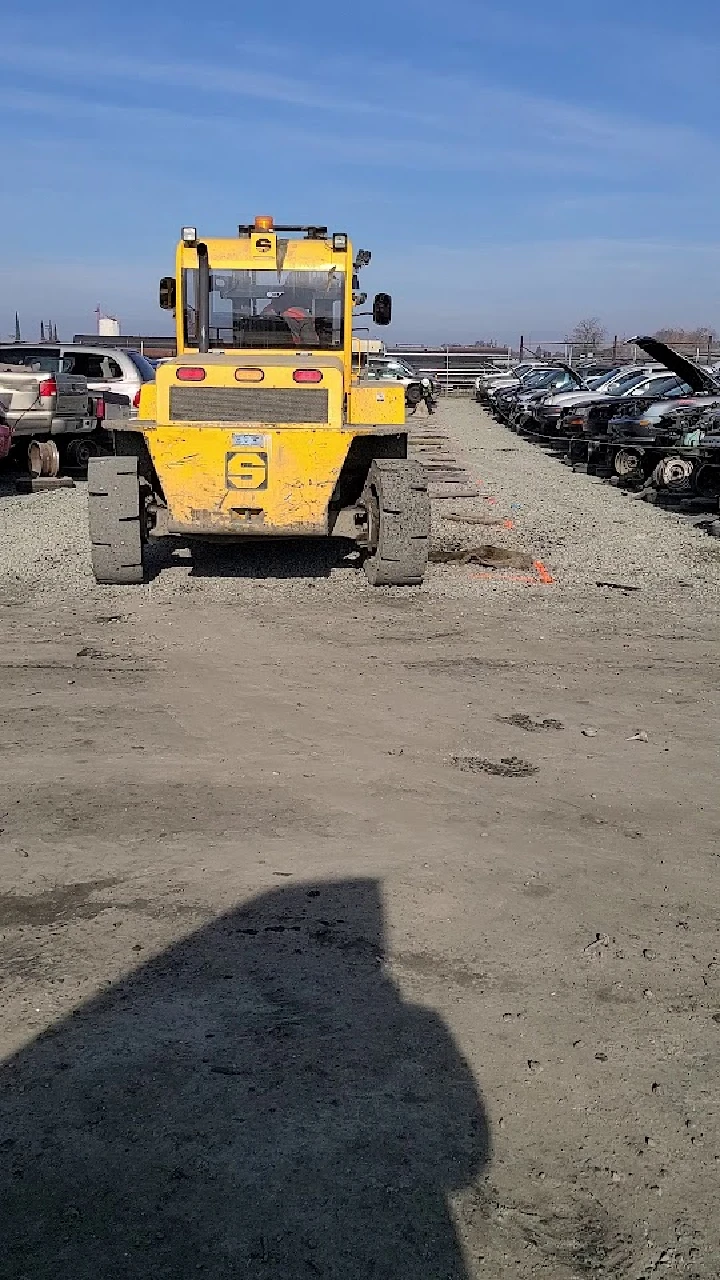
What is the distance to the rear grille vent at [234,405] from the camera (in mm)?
8117

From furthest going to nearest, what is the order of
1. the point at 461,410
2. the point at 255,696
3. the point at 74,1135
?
the point at 461,410 → the point at 255,696 → the point at 74,1135

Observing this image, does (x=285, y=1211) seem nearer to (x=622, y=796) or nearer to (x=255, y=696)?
(x=622, y=796)

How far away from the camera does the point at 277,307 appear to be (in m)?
9.49

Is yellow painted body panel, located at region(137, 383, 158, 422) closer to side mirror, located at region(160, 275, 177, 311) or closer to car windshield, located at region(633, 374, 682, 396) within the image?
side mirror, located at region(160, 275, 177, 311)

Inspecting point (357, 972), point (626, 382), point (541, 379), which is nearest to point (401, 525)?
point (357, 972)

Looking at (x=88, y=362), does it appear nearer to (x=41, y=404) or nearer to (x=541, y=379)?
(x=41, y=404)

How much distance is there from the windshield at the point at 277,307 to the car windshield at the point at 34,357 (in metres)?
6.92

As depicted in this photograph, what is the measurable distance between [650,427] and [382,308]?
772cm

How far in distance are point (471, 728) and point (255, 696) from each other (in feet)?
3.97

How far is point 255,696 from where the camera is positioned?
5922 mm

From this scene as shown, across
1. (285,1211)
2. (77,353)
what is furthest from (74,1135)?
(77,353)

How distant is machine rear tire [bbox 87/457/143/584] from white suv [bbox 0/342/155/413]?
25.4 feet

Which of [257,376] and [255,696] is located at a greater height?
[257,376]

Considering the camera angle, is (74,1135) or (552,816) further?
(552,816)
